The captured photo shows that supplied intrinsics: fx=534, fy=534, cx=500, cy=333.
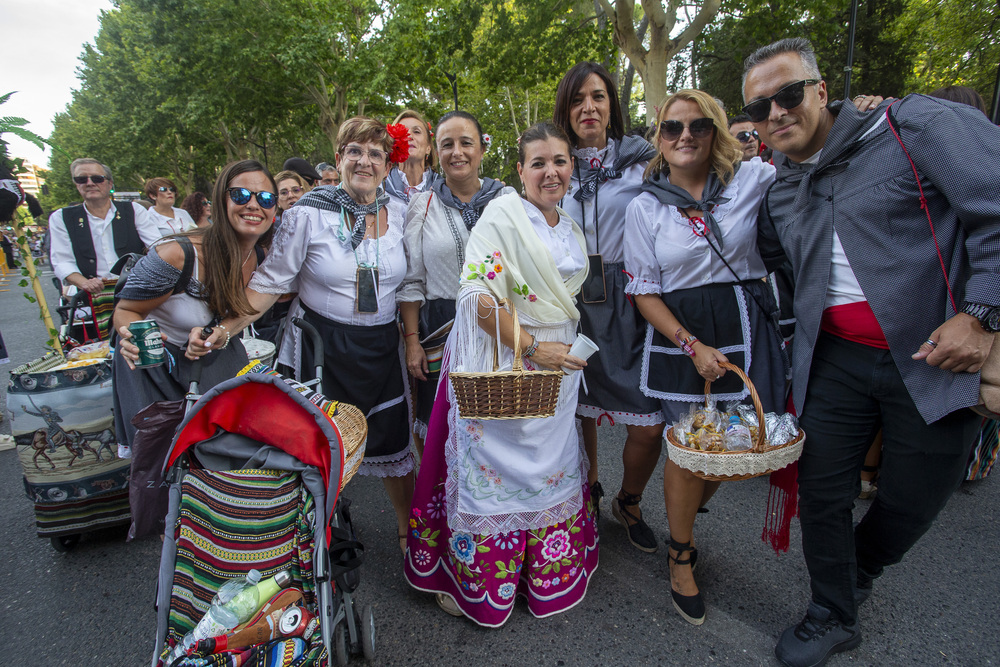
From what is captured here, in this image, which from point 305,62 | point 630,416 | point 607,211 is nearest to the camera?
point 630,416

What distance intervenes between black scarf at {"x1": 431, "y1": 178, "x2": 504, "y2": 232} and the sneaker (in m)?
2.32

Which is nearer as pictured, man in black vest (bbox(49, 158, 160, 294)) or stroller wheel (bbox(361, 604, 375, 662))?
stroller wheel (bbox(361, 604, 375, 662))

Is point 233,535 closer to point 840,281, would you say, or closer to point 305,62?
point 840,281

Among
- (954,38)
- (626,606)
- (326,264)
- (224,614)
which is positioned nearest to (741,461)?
(626,606)

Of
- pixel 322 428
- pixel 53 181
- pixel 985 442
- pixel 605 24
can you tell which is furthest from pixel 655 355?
pixel 53 181

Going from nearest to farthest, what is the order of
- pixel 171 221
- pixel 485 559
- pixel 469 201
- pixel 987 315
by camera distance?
1. pixel 987 315
2. pixel 485 559
3. pixel 469 201
4. pixel 171 221

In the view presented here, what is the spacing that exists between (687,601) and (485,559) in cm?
92

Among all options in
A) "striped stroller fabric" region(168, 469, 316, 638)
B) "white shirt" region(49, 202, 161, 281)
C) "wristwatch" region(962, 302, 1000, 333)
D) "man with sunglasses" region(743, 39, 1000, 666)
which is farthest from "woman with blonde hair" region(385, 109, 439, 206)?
"wristwatch" region(962, 302, 1000, 333)

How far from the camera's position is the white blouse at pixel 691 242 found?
2.24m

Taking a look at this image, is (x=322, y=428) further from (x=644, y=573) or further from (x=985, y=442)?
(x=985, y=442)

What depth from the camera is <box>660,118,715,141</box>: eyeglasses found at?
220cm

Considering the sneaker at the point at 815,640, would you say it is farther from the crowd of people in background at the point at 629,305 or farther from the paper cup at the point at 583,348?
the paper cup at the point at 583,348

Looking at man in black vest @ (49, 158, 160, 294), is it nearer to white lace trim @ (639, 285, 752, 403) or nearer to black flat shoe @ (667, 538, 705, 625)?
white lace trim @ (639, 285, 752, 403)

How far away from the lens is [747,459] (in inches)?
73.6
